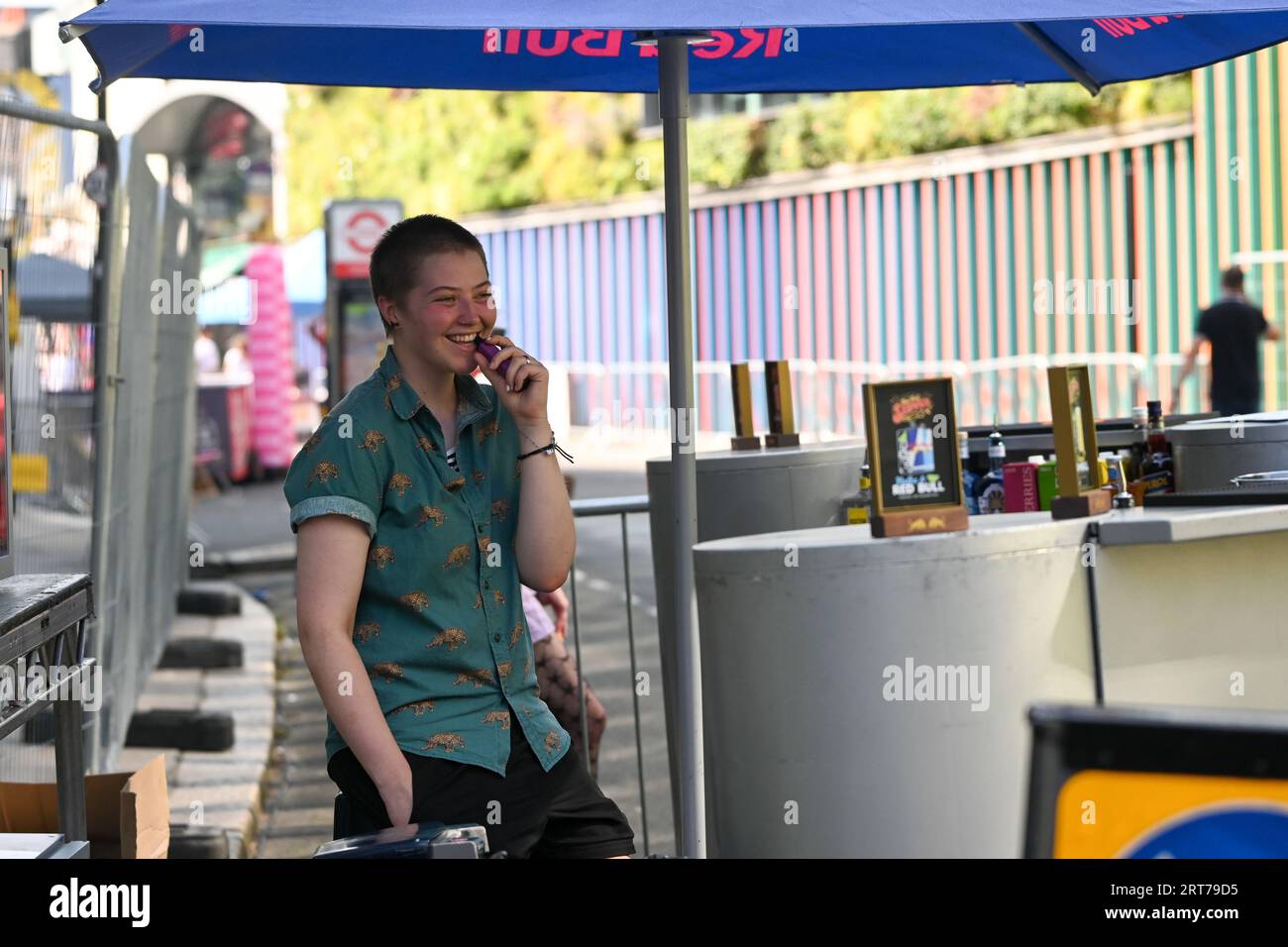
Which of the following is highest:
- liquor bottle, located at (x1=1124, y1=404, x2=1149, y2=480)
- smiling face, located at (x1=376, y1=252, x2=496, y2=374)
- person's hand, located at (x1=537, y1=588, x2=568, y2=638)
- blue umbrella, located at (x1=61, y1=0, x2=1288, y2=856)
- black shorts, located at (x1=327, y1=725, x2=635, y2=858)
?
blue umbrella, located at (x1=61, y1=0, x2=1288, y2=856)

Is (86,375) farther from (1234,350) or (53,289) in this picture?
(1234,350)

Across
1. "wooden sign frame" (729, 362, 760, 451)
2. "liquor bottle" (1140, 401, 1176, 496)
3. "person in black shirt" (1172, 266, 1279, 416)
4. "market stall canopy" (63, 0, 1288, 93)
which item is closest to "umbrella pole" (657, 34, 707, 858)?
"market stall canopy" (63, 0, 1288, 93)

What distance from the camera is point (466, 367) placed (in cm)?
333

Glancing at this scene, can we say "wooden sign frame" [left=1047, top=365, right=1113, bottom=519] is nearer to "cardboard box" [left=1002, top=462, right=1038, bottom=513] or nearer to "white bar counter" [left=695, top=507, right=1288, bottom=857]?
"white bar counter" [left=695, top=507, right=1288, bottom=857]

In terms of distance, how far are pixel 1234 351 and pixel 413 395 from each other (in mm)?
13582

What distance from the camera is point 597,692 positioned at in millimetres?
9578

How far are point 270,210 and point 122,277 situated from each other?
3020cm

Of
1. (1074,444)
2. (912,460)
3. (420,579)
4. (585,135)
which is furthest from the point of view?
(585,135)

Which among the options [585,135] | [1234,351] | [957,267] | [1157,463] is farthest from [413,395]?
[585,135]

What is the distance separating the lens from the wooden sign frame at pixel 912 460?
3480 millimetres

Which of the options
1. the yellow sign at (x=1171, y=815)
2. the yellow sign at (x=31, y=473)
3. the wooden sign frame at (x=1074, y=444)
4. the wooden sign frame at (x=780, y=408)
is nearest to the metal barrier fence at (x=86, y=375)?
the yellow sign at (x=31, y=473)

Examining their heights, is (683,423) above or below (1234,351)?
below

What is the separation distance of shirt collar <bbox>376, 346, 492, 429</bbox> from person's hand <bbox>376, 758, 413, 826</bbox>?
0.66m

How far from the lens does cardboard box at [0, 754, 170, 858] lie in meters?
3.90
